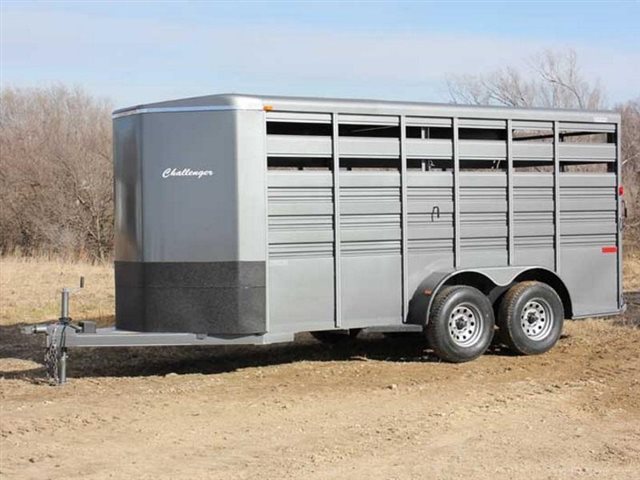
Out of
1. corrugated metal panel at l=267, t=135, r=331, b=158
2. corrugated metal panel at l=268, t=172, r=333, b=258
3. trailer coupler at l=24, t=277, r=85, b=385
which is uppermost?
corrugated metal panel at l=267, t=135, r=331, b=158

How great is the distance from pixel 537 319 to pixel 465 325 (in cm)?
102

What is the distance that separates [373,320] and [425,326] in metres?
0.58

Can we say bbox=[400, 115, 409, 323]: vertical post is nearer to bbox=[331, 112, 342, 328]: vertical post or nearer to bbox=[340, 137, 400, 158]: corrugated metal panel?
bbox=[340, 137, 400, 158]: corrugated metal panel

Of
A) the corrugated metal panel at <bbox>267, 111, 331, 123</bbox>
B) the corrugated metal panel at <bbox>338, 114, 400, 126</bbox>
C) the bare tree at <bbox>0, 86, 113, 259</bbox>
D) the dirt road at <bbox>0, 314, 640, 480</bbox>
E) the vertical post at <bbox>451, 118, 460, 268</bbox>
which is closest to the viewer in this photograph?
the dirt road at <bbox>0, 314, 640, 480</bbox>

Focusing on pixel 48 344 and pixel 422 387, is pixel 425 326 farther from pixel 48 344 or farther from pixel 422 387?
pixel 48 344

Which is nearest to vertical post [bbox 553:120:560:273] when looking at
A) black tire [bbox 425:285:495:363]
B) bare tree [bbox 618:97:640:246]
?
black tire [bbox 425:285:495:363]

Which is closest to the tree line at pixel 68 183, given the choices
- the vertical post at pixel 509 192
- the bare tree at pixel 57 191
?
the bare tree at pixel 57 191

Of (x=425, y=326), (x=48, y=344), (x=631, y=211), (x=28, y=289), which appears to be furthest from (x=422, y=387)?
(x=631, y=211)

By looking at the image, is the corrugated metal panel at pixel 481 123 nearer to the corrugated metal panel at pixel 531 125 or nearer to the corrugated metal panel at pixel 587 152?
the corrugated metal panel at pixel 531 125

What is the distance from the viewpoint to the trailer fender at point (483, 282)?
31.9 ft

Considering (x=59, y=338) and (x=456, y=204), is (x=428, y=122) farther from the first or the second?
(x=59, y=338)

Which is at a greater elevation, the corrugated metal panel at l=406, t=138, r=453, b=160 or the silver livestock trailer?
the corrugated metal panel at l=406, t=138, r=453, b=160

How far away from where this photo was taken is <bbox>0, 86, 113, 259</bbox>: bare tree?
30172mm

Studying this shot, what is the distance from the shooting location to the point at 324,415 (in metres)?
7.53
